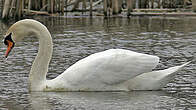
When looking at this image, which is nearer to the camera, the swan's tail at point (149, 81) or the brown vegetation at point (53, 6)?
the swan's tail at point (149, 81)

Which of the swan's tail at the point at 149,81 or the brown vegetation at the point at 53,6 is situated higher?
the brown vegetation at the point at 53,6

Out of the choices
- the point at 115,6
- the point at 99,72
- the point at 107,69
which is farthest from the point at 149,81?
the point at 115,6

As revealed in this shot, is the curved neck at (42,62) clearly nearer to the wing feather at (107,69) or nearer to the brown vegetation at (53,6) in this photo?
the wing feather at (107,69)

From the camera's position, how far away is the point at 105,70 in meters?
8.99

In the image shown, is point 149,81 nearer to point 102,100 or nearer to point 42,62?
point 102,100

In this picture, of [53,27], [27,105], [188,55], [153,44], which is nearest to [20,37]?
[27,105]

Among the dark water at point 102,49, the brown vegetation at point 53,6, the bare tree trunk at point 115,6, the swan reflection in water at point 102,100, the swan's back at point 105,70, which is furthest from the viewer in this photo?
the bare tree trunk at point 115,6

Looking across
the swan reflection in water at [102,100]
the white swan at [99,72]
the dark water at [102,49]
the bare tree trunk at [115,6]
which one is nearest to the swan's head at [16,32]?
the white swan at [99,72]

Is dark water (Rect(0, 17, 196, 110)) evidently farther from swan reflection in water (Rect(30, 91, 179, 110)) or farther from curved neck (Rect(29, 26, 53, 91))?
curved neck (Rect(29, 26, 53, 91))

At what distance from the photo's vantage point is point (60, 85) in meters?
9.08

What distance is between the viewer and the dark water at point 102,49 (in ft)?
27.1

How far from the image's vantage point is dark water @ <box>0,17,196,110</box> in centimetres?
827

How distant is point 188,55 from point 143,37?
3.79m

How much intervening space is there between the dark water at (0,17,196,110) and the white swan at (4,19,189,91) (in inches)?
5.9
